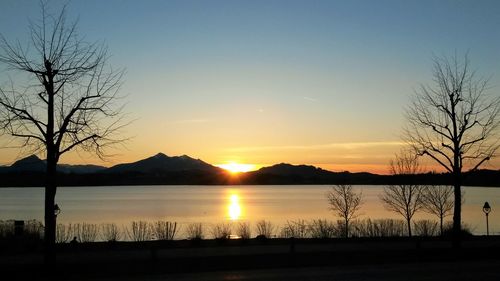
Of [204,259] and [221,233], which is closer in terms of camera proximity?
[204,259]

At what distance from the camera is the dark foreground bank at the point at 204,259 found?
19.0 m

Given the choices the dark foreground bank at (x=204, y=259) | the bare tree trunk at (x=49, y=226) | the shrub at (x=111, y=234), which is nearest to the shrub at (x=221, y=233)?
the dark foreground bank at (x=204, y=259)

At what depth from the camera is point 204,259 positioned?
21359 mm

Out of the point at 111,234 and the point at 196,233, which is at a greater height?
the point at 196,233

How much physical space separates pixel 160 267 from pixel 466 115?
14.9 m

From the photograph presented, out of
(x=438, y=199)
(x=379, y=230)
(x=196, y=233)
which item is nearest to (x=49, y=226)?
(x=196, y=233)

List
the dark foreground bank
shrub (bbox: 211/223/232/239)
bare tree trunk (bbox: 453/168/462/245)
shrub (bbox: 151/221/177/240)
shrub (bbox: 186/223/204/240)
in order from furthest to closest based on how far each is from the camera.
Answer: shrub (bbox: 151/221/177/240), shrub (bbox: 211/223/232/239), shrub (bbox: 186/223/204/240), bare tree trunk (bbox: 453/168/462/245), the dark foreground bank

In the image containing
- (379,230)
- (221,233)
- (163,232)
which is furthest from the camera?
(379,230)

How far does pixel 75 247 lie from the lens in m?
27.0

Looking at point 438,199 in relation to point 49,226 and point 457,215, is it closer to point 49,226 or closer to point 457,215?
point 457,215

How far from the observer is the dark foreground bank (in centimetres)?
1903

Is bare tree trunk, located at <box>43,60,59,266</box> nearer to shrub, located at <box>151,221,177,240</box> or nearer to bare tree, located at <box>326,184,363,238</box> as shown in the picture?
shrub, located at <box>151,221,177,240</box>

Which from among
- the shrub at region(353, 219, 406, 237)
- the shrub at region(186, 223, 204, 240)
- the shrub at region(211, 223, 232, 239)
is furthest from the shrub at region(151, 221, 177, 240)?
the shrub at region(353, 219, 406, 237)

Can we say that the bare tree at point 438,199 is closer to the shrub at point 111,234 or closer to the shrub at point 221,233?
the shrub at point 221,233
